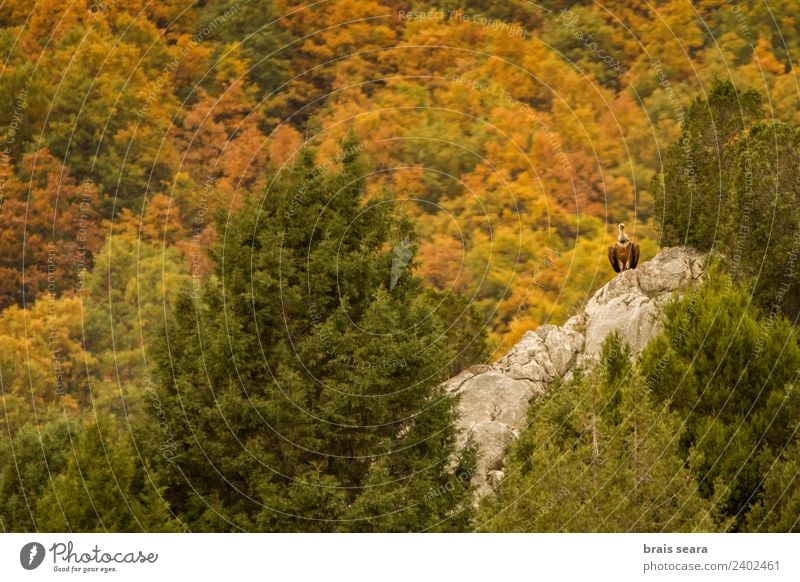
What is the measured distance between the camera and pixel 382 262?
147ft

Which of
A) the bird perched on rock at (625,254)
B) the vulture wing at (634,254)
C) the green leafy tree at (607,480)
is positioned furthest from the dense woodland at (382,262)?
the bird perched on rock at (625,254)

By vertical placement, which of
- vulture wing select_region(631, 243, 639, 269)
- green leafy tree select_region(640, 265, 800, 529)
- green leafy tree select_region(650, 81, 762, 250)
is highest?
green leafy tree select_region(650, 81, 762, 250)

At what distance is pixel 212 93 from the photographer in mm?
75375

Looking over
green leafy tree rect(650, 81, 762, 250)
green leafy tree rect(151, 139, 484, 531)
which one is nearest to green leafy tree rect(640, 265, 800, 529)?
green leafy tree rect(650, 81, 762, 250)

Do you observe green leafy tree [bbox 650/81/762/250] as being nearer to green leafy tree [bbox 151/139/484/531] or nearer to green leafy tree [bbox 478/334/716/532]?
green leafy tree [bbox 151/139/484/531]

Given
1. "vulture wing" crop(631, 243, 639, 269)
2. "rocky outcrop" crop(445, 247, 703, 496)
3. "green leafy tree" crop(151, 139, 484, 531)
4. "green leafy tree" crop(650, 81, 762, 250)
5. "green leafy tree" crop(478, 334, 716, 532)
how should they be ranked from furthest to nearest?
"vulture wing" crop(631, 243, 639, 269) → "green leafy tree" crop(650, 81, 762, 250) → "rocky outcrop" crop(445, 247, 703, 496) → "green leafy tree" crop(151, 139, 484, 531) → "green leafy tree" crop(478, 334, 716, 532)

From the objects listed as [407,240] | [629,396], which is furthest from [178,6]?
[629,396]

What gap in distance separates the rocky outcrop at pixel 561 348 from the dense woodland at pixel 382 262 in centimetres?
123

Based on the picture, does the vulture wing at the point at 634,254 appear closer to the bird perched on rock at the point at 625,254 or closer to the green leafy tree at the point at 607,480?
the bird perched on rock at the point at 625,254

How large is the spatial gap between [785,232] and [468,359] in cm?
1208

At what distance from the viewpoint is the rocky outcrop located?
152 feet

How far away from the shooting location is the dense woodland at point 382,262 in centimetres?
3931

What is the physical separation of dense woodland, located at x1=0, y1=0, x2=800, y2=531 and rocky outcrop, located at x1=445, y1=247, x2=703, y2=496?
1.23m
